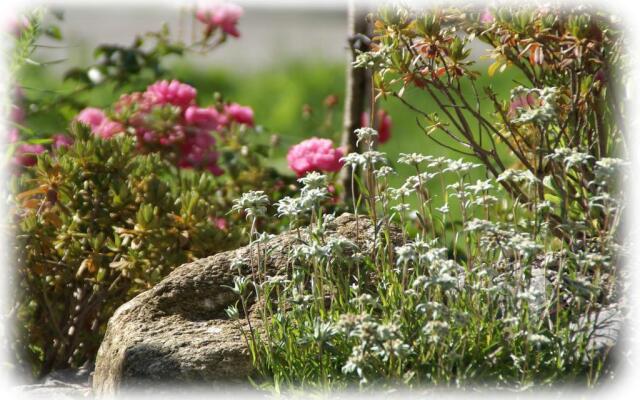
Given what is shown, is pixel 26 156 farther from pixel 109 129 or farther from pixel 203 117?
pixel 203 117

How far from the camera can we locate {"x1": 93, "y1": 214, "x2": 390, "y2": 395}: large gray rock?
2621 mm

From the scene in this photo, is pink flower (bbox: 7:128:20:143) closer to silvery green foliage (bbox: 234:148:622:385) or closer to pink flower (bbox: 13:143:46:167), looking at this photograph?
pink flower (bbox: 13:143:46:167)

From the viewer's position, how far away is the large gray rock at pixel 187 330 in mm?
2621

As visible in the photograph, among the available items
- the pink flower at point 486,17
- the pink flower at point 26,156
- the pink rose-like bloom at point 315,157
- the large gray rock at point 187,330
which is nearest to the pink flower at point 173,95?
the pink flower at point 26,156

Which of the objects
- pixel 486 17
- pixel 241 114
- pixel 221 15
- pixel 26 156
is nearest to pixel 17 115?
pixel 26 156

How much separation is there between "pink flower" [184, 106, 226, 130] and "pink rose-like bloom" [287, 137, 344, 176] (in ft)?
1.85

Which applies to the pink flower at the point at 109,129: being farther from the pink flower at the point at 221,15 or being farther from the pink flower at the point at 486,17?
the pink flower at the point at 486,17

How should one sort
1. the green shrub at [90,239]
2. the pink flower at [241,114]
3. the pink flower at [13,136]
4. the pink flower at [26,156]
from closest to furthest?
the green shrub at [90,239] < the pink flower at [26,156] < the pink flower at [13,136] < the pink flower at [241,114]

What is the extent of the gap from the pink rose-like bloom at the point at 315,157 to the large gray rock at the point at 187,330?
67 centimetres

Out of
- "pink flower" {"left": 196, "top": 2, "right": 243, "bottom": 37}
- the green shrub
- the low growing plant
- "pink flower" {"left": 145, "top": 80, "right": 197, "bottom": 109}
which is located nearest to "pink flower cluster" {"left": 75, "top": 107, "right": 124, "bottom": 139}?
"pink flower" {"left": 145, "top": 80, "right": 197, "bottom": 109}

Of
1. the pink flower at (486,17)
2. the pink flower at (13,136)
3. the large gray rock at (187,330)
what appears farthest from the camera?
the pink flower at (13,136)

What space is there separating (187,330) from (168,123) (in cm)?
156

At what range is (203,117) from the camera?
169 inches

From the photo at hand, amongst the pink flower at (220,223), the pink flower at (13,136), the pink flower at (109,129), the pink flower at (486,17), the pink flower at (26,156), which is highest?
the pink flower at (486,17)
